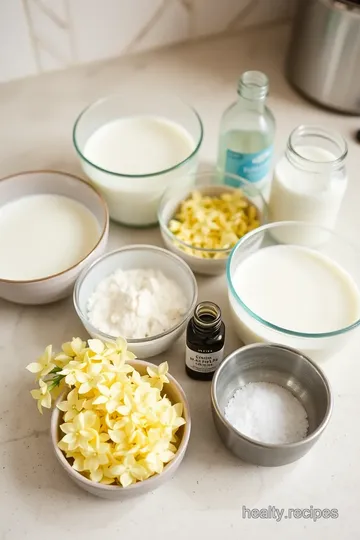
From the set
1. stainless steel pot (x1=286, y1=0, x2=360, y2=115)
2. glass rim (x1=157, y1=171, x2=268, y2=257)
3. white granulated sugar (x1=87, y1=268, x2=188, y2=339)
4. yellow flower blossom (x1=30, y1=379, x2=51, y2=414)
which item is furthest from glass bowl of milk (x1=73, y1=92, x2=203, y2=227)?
yellow flower blossom (x1=30, y1=379, x2=51, y2=414)

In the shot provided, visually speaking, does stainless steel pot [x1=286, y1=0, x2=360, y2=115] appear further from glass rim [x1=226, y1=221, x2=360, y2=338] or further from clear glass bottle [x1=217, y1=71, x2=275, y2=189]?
glass rim [x1=226, y1=221, x2=360, y2=338]

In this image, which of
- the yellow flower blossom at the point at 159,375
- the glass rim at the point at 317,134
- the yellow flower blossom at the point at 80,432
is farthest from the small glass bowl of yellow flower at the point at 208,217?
the yellow flower blossom at the point at 80,432

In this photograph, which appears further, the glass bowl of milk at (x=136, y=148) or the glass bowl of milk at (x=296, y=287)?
the glass bowl of milk at (x=136, y=148)

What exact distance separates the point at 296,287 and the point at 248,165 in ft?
0.91

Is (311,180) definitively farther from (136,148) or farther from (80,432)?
(80,432)

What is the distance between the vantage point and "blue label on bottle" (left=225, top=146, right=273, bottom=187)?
1.11 meters

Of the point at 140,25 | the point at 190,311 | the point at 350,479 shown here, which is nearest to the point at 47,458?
the point at 190,311

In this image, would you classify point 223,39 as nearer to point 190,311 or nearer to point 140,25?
point 140,25

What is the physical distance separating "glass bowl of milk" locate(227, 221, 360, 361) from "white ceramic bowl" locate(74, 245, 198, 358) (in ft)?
0.27

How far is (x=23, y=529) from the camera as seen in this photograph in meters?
0.78

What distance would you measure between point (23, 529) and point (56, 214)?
539mm

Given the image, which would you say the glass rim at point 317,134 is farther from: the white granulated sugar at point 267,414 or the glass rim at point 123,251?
the white granulated sugar at point 267,414

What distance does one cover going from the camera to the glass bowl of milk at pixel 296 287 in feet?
2.95

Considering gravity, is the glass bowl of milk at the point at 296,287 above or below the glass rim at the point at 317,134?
below
